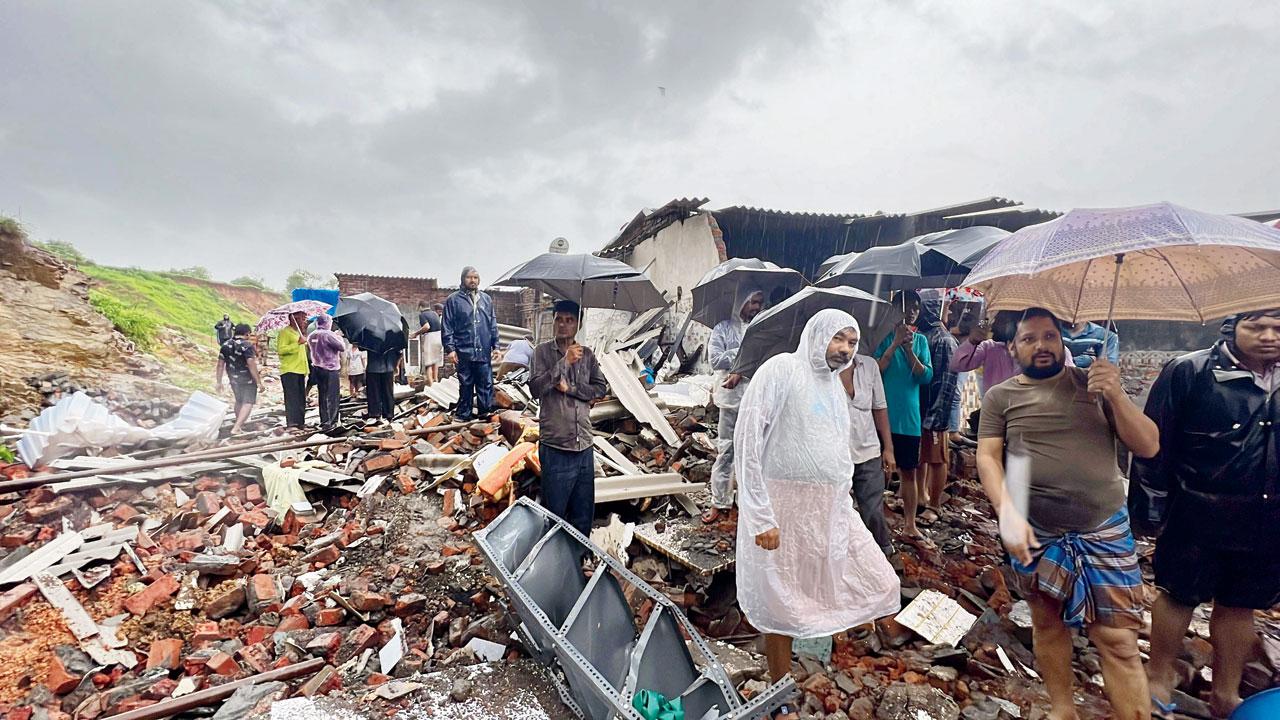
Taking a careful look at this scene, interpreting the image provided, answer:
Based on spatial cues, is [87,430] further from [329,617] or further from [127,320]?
[127,320]

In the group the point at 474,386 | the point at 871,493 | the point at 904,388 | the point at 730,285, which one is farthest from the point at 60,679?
the point at 904,388

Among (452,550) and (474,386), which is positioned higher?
(474,386)

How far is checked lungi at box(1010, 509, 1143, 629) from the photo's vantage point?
1.97 meters

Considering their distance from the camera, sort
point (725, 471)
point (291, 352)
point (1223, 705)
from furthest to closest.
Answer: point (291, 352), point (725, 471), point (1223, 705)

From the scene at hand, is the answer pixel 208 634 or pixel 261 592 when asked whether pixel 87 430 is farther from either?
pixel 208 634

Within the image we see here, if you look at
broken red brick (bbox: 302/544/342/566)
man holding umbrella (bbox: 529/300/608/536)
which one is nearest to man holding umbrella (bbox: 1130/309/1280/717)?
man holding umbrella (bbox: 529/300/608/536)

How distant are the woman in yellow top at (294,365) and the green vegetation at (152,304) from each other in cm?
947

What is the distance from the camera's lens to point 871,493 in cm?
339

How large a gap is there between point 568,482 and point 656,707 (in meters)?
1.75

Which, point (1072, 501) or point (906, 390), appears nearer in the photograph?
→ point (1072, 501)

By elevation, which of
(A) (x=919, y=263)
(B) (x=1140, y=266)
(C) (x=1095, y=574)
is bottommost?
(C) (x=1095, y=574)

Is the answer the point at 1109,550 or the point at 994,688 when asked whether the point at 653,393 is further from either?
the point at 1109,550

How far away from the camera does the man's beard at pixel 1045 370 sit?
2102 mm

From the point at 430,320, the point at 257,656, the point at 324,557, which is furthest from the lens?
the point at 430,320
